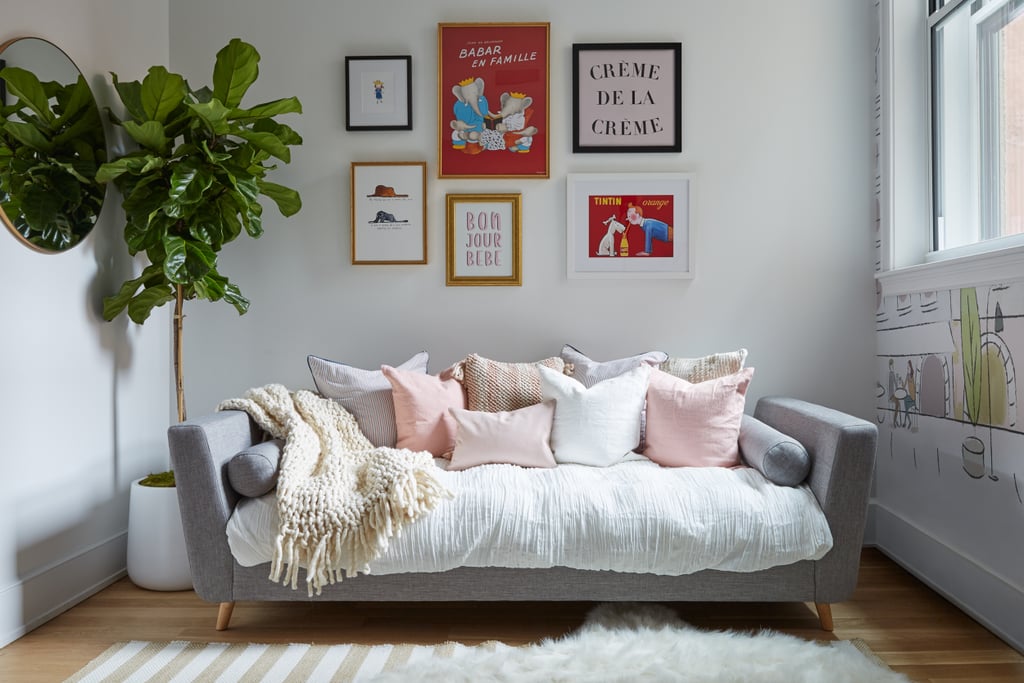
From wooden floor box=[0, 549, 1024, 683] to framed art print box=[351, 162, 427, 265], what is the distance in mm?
1472

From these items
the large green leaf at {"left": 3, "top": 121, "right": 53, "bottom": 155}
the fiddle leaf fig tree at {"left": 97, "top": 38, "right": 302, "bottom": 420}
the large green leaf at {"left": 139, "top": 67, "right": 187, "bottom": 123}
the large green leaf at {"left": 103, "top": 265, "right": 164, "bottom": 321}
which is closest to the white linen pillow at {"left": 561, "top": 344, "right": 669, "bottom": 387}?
the fiddle leaf fig tree at {"left": 97, "top": 38, "right": 302, "bottom": 420}

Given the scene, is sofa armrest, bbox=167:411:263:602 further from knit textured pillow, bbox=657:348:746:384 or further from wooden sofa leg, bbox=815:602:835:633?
wooden sofa leg, bbox=815:602:835:633

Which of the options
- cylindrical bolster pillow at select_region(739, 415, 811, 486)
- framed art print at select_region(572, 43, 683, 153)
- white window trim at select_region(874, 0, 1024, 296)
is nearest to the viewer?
cylindrical bolster pillow at select_region(739, 415, 811, 486)

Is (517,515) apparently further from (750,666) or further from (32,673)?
(32,673)

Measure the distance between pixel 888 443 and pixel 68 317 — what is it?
320cm

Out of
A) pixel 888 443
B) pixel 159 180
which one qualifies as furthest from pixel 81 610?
pixel 888 443

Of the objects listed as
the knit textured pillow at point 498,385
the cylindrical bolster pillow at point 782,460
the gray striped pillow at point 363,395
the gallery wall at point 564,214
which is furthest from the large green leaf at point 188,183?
the cylindrical bolster pillow at point 782,460

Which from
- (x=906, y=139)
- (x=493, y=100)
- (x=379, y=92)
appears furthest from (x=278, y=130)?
(x=906, y=139)

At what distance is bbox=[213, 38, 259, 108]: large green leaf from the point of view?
8.50 feet

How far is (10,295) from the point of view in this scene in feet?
7.34

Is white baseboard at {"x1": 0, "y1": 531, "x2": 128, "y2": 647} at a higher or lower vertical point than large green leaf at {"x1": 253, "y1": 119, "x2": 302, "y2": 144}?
lower

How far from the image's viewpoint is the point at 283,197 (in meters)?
2.85

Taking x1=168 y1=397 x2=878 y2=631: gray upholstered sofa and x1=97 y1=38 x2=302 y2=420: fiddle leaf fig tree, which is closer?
x1=168 y1=397 x2=878 y2=631: gray upholstered sofa

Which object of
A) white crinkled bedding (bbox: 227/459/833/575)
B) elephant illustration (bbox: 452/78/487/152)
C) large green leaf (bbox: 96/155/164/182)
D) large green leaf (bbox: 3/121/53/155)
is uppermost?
elephant illustration (bbox: 452/78/487/152)
